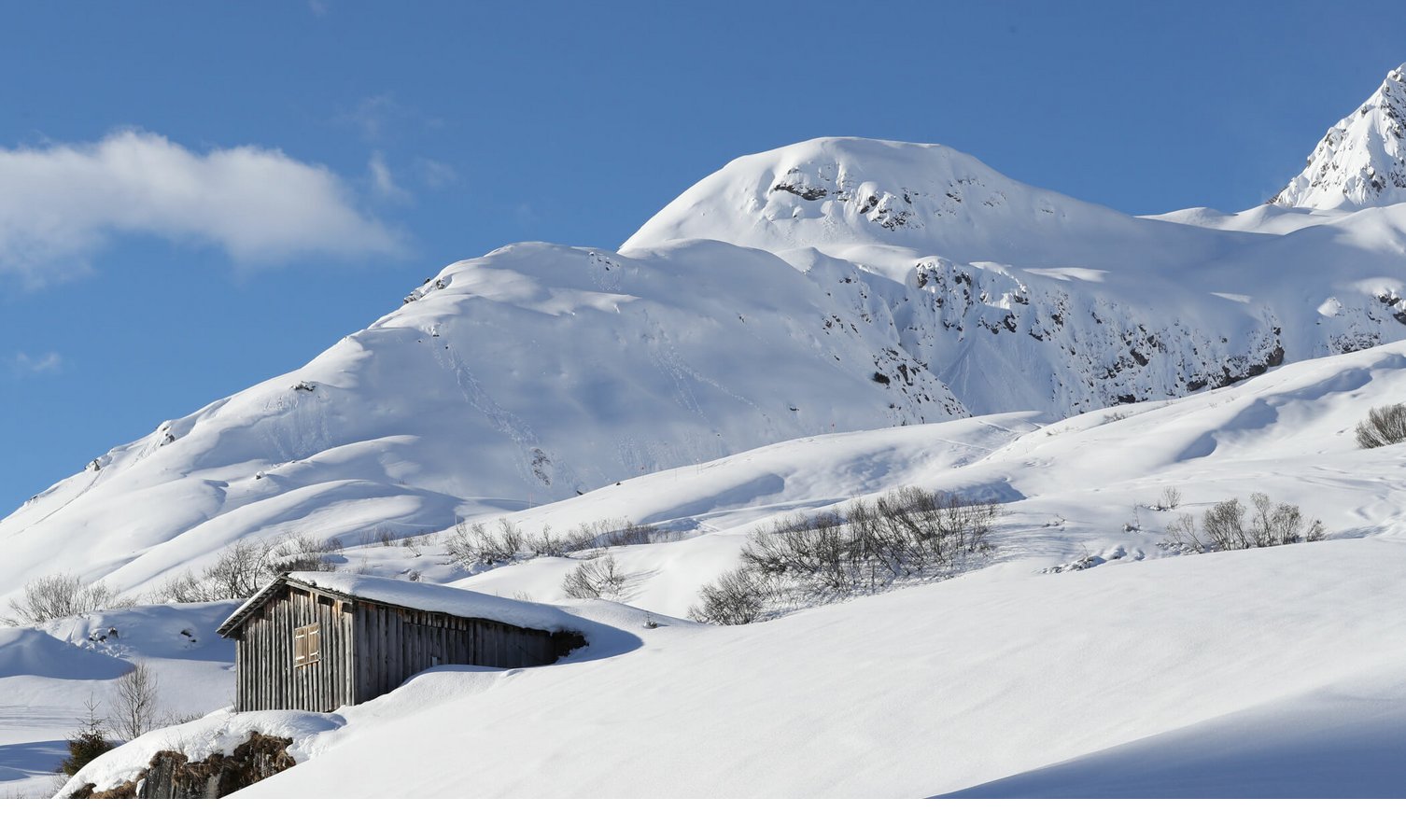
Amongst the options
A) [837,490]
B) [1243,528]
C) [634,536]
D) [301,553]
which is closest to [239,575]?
[301,553]

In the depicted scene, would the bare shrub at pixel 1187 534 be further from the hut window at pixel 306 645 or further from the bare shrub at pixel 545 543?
the bare shrub at pixel 545 543

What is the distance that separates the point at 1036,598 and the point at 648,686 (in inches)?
195

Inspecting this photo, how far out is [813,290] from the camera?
134875 millimetres

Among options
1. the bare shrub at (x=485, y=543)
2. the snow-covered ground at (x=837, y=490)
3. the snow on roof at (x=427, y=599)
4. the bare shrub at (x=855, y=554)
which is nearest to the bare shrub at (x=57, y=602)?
the snow-covered ground at (x=837, y=490)

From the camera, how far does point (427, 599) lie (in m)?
23.1

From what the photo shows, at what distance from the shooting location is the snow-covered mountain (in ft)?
268

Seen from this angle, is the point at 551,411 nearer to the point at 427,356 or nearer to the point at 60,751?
the point at 427,356

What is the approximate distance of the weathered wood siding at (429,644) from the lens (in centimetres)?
2217

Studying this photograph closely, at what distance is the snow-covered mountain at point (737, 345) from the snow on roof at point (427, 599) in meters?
39.7

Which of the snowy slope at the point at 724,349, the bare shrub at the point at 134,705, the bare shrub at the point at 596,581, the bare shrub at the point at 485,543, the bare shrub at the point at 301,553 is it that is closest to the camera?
the bare shrub at the point at 134,705

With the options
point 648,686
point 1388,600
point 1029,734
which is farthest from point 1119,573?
point 1029,734

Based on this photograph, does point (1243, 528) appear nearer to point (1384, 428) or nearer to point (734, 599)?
point (734, 599)

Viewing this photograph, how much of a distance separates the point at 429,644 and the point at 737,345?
9292 centimetres

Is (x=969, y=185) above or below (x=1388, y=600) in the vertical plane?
above
